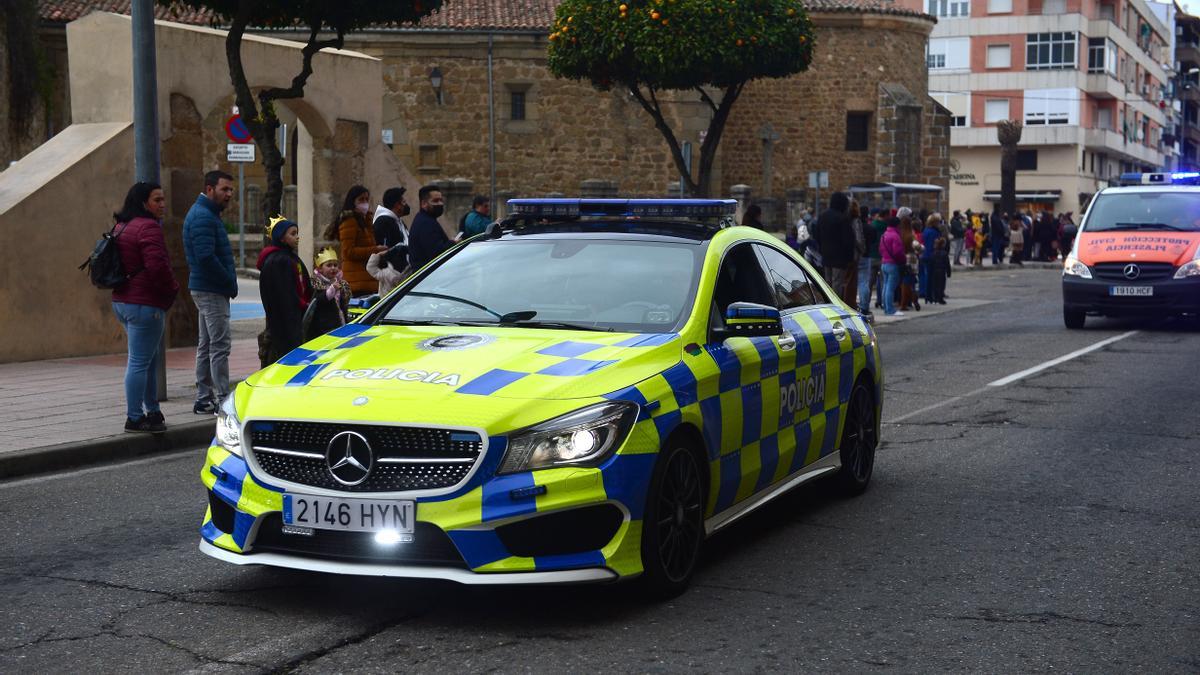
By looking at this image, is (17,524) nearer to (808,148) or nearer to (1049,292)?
(1049,292)

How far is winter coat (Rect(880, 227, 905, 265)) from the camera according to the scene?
23500mm

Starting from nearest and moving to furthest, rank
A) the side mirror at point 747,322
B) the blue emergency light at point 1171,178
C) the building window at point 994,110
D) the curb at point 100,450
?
the side mirror at point 747,322, the curb at point 100,450, the blue emergency light at point 1171,178, the building window at point 994,110

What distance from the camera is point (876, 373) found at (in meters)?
8.69

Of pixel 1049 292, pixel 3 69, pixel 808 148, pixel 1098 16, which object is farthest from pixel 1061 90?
pixel 3 69

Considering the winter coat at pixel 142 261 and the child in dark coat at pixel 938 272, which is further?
the child in dark coat at pixel 938 272

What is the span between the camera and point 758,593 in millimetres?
6098

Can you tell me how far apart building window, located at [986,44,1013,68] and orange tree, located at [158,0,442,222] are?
6585 cm

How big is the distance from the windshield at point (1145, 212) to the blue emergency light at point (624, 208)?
14691 mm

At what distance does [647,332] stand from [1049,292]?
27.5 metres

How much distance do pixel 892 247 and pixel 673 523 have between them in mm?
18368

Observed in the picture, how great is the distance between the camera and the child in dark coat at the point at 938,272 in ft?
89.9

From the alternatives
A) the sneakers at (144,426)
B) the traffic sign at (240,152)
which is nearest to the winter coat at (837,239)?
the traffic sign at (240,152)

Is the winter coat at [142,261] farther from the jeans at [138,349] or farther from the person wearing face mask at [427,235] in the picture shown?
the person wearing face mask at [427,235]

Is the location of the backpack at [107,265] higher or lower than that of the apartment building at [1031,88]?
lower
